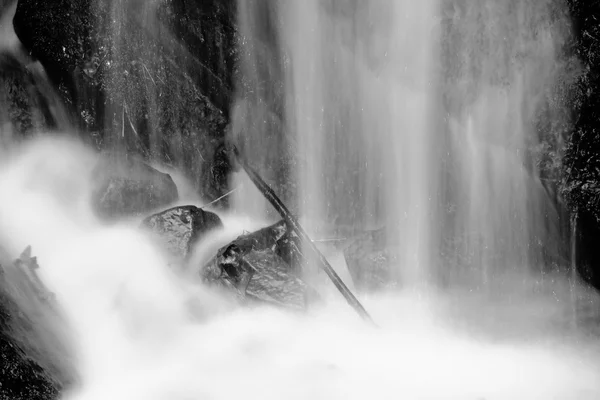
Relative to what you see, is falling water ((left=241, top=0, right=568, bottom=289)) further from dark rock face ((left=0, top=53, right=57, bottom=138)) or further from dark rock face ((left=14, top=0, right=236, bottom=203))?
dark rock face ((left=0, top=53, right=57, bottom=138))

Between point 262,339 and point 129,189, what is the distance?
3277 millimetres

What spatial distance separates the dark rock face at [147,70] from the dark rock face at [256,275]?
2.38 meters

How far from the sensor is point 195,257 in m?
7.22

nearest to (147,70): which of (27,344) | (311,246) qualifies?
(311,246)

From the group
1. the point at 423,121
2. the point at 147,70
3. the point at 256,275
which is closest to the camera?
the point at 256,275

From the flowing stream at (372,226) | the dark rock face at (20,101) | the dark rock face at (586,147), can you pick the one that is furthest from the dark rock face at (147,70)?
the dark rock face at (586,147)

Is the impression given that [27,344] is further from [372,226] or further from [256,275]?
[372,226]

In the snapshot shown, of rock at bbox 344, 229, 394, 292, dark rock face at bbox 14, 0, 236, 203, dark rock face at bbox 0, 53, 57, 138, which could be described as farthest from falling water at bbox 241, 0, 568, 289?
dark rock face at bbox 0, 53, 57, 138

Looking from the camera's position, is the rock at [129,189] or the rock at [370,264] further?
the rock at [129,189]

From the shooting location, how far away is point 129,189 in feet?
26.1

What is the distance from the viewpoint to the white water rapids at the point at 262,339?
5309 millimetres

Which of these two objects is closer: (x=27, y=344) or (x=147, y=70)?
(x=27, y=344)

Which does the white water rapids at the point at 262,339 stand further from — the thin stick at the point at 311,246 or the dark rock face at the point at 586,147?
the dark rock face at the point at 586,147

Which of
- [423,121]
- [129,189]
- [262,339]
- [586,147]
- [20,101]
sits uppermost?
[20,101]
